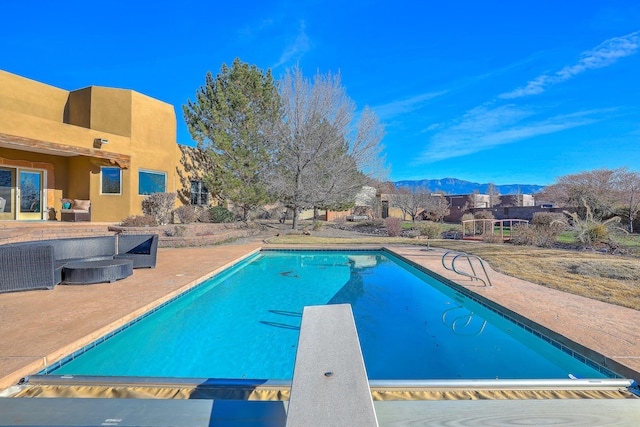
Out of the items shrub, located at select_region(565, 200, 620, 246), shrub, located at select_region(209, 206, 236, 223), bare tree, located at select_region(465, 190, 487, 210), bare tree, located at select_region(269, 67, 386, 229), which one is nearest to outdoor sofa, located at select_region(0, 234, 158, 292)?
shrub, located at select_region(209, 206, 236, 223)

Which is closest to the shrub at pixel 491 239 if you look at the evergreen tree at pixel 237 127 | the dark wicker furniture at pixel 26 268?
the evergreen tree at pixel 237 127

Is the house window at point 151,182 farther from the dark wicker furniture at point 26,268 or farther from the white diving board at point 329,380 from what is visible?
the white diving board at point 329,380

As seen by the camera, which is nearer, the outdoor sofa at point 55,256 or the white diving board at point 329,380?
the white diving board at point 329,380

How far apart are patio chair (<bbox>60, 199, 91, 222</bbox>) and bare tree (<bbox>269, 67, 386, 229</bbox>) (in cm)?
735

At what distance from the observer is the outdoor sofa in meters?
4.55

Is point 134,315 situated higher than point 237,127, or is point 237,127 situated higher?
point 237,127

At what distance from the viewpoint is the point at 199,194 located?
627 inches

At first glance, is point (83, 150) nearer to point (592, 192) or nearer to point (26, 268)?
point (26, 268)

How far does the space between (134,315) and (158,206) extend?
9043 mm

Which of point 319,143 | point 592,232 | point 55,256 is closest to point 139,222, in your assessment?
point 55,256

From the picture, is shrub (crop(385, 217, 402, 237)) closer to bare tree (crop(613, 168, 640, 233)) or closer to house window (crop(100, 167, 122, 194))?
bare tree (crop(613, 168, 640, 233))

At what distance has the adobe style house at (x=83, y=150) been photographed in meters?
11.0

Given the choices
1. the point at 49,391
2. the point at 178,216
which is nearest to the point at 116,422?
the point at 49,391

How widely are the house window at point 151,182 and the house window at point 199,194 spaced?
1594 millimetres
